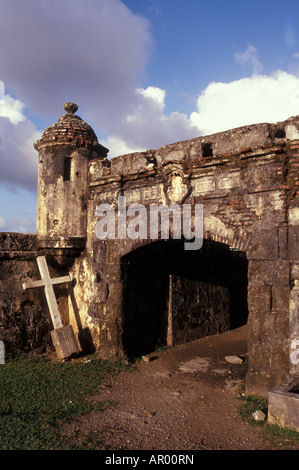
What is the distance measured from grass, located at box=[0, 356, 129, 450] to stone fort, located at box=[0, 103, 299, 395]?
0.64m

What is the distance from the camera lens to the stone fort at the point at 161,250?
483 cm

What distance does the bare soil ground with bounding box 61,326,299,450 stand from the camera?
3812 millimetres

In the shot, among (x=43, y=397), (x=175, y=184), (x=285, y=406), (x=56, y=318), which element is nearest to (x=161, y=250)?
(x=175, y=184)

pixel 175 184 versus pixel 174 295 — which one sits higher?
pixel 175 184

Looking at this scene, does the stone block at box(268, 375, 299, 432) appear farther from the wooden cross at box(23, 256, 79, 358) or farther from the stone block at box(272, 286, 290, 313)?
the wooden cross at box(23, 256, 79, 358)

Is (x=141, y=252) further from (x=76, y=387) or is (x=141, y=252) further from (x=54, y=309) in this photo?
(x=76, y=387)

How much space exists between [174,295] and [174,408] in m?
3.41

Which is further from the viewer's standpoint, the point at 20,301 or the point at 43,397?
the point at 20,301

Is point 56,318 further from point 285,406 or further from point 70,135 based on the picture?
point 285,406

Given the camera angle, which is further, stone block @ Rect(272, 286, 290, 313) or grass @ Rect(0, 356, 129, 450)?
stone block @ Rect(272, 286, 290, 313)

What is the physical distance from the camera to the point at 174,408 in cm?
477

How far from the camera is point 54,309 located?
22.8 feet

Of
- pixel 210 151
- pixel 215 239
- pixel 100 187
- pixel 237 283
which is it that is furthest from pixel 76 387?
pixel 237 283

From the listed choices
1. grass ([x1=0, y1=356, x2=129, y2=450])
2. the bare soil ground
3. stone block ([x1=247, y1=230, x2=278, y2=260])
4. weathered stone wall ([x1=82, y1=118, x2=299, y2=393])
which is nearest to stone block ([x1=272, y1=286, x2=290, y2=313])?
weathered stone wall ([x1=82, y1=118, x2=299, y2=393])
